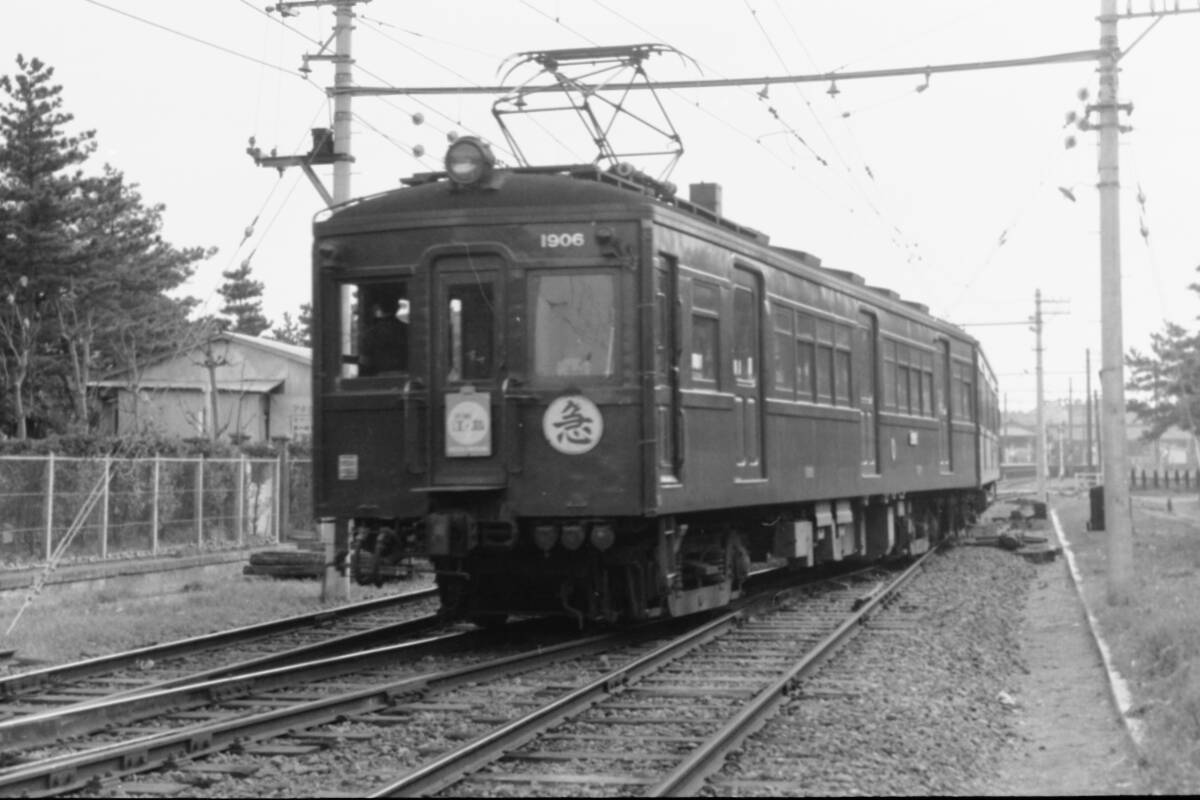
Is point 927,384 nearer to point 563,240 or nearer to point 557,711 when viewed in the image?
point 563,240

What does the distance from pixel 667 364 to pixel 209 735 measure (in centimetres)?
458

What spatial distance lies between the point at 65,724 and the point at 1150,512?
3742cm

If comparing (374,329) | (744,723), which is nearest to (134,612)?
(374,329)

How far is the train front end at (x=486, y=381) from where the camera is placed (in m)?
10.8

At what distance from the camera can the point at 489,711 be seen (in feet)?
28.8

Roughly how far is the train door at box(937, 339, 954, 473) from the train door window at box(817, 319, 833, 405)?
6096 mm

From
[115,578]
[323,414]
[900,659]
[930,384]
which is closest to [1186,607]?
[900,659]

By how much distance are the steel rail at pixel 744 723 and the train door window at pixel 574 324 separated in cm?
241

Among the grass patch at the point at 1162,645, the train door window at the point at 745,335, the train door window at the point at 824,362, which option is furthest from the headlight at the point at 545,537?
the train door window at the point at 824,362

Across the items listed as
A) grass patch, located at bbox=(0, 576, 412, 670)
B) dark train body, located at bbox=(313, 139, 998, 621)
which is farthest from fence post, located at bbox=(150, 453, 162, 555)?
dark train body, located at bbox=(313, 139, 998, 621)

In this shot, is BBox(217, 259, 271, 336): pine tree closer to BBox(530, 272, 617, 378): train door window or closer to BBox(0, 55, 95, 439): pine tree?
BBox(0, 55, 95, 439): pine tree

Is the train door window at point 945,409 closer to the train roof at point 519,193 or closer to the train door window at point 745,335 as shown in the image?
the train door window at point 745,335

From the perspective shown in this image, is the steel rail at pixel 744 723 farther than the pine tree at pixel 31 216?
No

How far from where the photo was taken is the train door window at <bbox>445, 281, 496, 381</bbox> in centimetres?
1102
